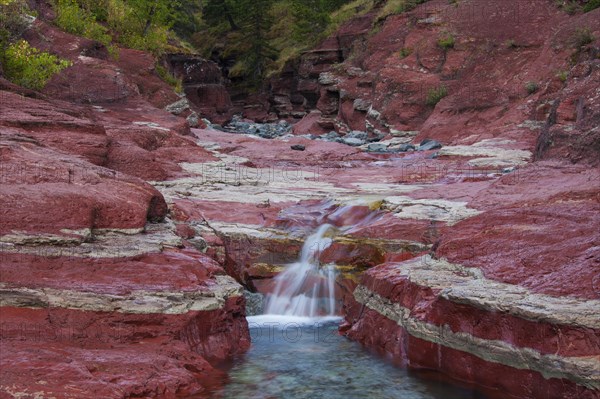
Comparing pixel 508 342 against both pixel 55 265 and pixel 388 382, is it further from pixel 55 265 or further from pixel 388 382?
pixel 55 265

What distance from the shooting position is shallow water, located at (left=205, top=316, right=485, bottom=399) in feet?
20.7

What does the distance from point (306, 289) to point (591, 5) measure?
23296 mm

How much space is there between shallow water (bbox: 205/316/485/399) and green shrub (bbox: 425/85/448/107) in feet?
69.2

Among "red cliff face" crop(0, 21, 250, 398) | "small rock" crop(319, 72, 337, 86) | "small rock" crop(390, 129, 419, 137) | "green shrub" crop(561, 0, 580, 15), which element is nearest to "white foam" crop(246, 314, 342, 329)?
"red cliff face" crop(0, 21, 250, 398)

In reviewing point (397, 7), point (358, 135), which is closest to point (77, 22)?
point (358, 135)

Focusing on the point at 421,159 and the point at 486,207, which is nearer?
the point at 486,207

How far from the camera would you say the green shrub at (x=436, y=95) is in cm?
2791

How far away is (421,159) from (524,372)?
14.4 meters

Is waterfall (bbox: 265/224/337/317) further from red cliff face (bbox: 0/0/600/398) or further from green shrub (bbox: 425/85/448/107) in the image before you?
green shrub (bbox: 425/85/448/107)

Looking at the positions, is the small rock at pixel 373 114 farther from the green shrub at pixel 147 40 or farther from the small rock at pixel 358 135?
the green shrub at pixel 147 40

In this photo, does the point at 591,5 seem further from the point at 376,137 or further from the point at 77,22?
the point at 77,22

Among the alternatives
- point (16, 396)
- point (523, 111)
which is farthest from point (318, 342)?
point (523, 111)

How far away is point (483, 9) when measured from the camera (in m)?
31.2

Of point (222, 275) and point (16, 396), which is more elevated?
point (222, 275)
